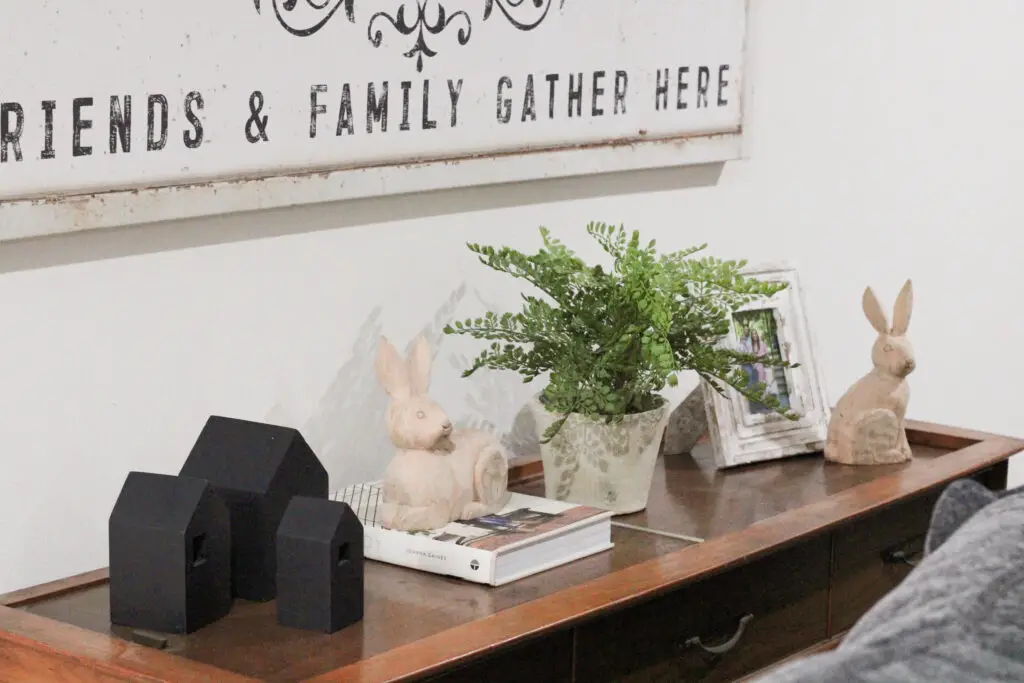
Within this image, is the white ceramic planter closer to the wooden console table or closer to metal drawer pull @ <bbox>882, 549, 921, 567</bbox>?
the wooden console table

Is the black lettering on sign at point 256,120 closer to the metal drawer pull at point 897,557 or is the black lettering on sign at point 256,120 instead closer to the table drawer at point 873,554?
the table drawer at point 873,554

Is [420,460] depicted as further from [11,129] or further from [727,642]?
[11,129]

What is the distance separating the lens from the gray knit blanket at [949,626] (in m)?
0.65

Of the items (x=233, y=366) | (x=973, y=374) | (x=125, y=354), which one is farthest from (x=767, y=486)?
(x=973, y=374)

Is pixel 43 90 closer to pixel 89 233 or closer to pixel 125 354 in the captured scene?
pixel 89 233

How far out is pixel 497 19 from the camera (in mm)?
1747

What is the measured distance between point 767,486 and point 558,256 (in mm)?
407

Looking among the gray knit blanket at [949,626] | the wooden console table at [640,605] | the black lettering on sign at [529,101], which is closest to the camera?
the gray knit blanket at [949,626]

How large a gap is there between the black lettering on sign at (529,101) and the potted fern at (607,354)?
196 mm

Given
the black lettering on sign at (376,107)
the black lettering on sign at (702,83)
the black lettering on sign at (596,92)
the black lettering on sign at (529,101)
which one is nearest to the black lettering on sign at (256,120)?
the black lettering on sign at (376,107)

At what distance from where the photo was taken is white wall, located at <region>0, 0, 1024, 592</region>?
143cm

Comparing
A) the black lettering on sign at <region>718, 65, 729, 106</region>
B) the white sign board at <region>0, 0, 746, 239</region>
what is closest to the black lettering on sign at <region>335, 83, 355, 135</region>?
the white sign board at <region>0, 0, 746, 239</region>

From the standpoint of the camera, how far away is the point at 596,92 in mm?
1893

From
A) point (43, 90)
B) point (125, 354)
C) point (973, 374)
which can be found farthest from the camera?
point (973, 374)
